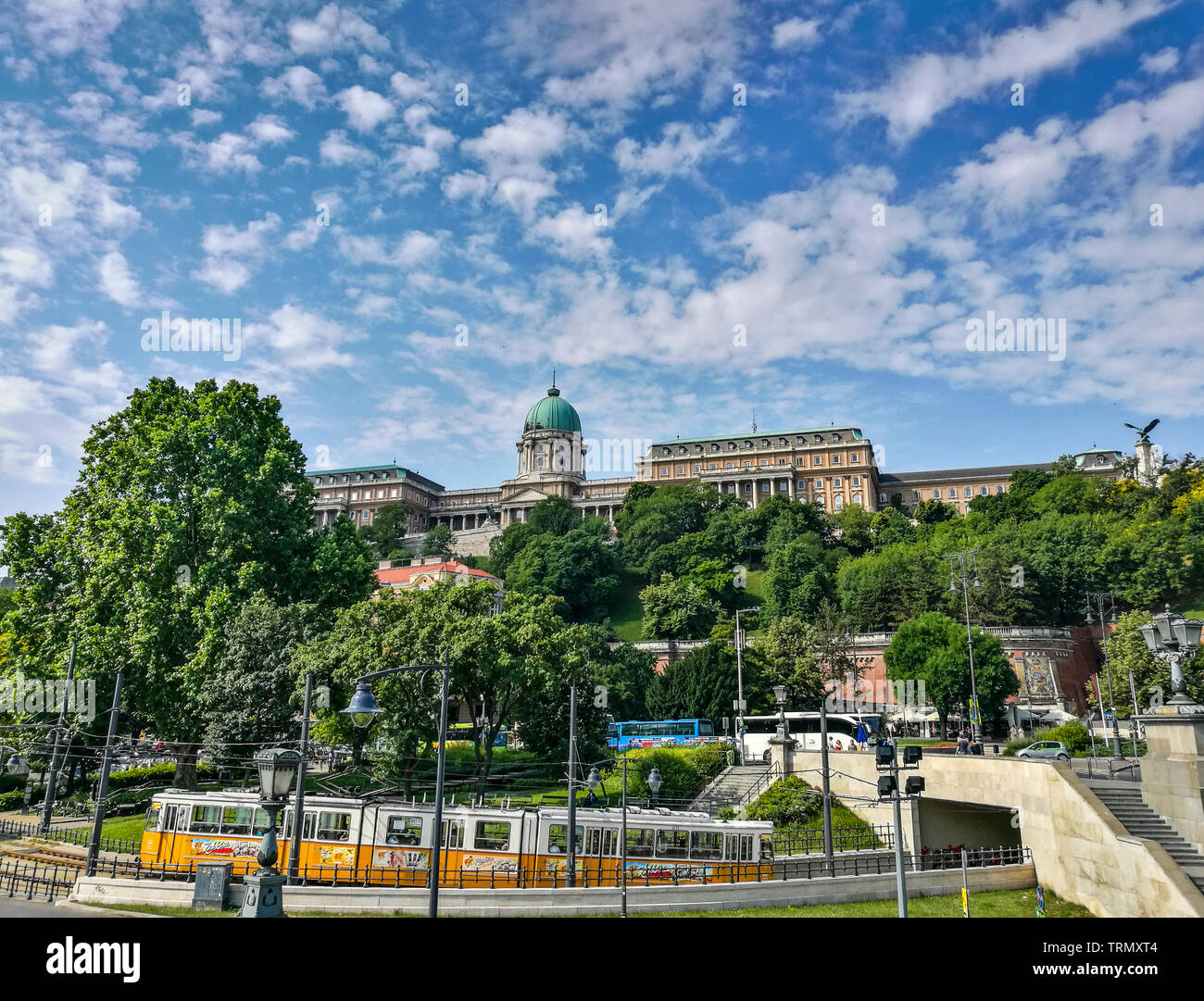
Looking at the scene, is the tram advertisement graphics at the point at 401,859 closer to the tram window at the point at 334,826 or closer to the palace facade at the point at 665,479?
the tram window at the point at 334,826

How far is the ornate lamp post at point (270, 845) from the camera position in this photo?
10305mm

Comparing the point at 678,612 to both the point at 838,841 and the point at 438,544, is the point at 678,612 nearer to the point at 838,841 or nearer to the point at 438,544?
the point at 838,841

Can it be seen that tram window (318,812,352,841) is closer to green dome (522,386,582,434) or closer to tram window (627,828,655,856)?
tram window (627,828,655,856)

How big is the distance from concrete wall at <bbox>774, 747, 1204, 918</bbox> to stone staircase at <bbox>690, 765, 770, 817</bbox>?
12.2m

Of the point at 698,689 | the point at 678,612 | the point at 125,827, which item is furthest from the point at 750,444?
the point at 125,827

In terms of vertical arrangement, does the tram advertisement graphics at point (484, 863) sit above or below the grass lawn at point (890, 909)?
above

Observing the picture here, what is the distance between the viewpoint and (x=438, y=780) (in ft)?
61.0

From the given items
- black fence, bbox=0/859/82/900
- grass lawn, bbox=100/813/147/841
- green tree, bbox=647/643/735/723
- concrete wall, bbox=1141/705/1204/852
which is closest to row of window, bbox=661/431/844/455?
green tree, bbox=647/643/735/723

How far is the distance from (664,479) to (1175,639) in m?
144

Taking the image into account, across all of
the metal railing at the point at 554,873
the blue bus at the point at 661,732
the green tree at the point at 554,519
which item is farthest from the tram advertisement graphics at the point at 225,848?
the green tree at the point at 554,519

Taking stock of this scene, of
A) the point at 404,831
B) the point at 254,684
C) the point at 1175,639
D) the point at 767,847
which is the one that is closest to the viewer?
the point at 1175,639

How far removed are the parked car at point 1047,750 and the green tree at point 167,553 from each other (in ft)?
117

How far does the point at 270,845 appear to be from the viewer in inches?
438
